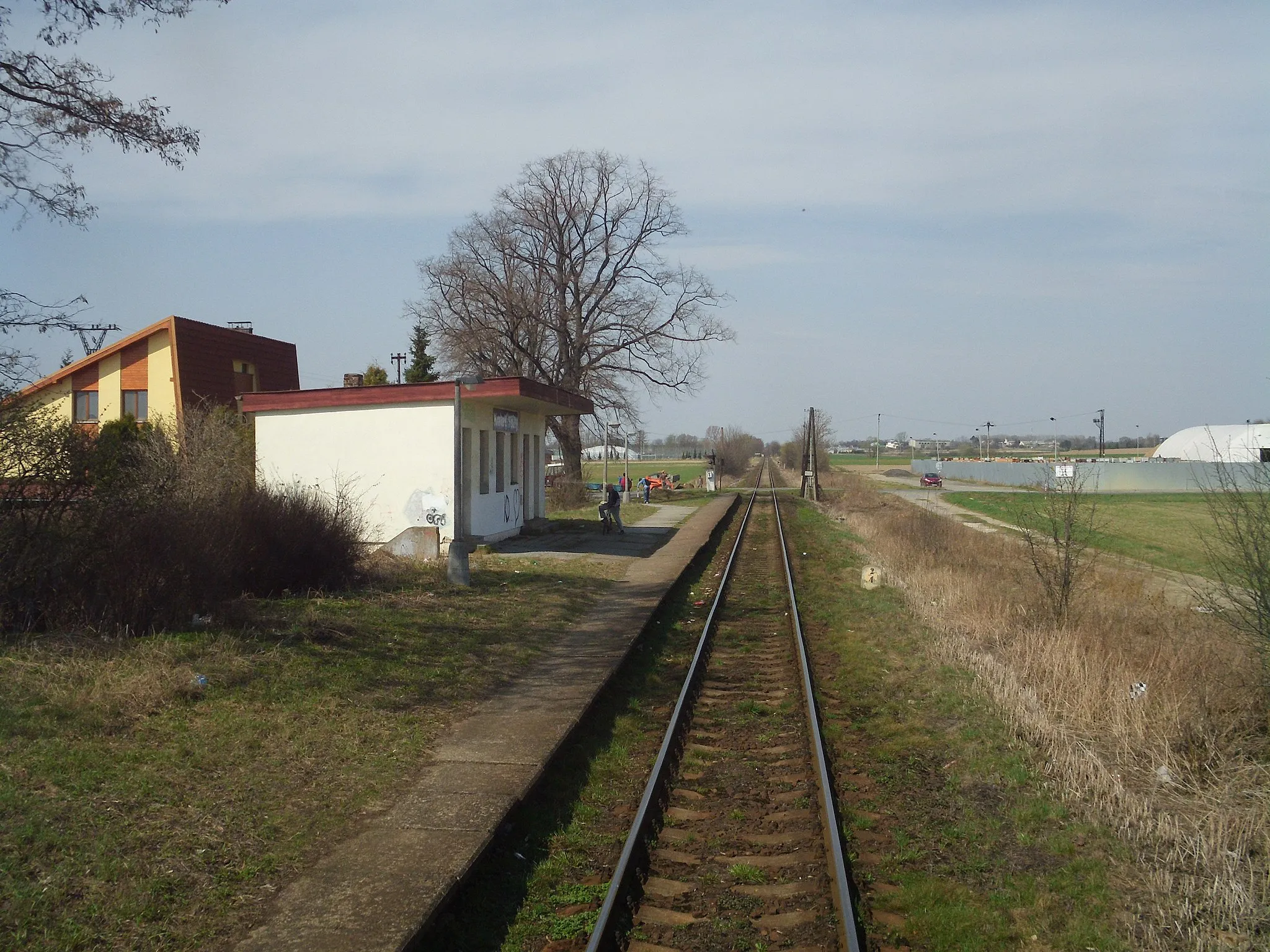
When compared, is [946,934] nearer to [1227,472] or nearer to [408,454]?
[1227,472]

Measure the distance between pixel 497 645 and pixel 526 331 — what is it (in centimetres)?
3305

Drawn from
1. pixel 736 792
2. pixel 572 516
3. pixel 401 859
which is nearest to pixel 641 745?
pixel 736 792

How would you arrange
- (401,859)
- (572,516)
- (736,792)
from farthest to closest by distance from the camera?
(572,516) → (736,792) → (401,859)

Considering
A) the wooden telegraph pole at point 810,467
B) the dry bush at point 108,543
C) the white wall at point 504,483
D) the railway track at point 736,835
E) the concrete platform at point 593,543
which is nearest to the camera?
the railway track at point 736,835

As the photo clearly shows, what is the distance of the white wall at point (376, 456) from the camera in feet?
63.2

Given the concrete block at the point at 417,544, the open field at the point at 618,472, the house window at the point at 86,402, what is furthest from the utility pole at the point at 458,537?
the open field at the point at 618,472

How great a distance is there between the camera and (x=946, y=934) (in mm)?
4730

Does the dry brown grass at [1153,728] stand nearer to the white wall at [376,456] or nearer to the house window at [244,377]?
the white wall at [376,456]

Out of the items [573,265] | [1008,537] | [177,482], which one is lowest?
[1008,537]

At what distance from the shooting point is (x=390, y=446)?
1958 centimetres

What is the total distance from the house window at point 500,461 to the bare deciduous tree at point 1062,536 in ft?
38.3

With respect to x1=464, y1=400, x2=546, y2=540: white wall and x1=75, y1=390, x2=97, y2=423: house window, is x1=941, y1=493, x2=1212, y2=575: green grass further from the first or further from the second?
x1=75, y1=390, x2=97, y2=423: house window

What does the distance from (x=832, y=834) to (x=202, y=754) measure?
4184 mm

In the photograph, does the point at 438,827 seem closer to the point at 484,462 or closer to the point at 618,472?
the point at 484,462
